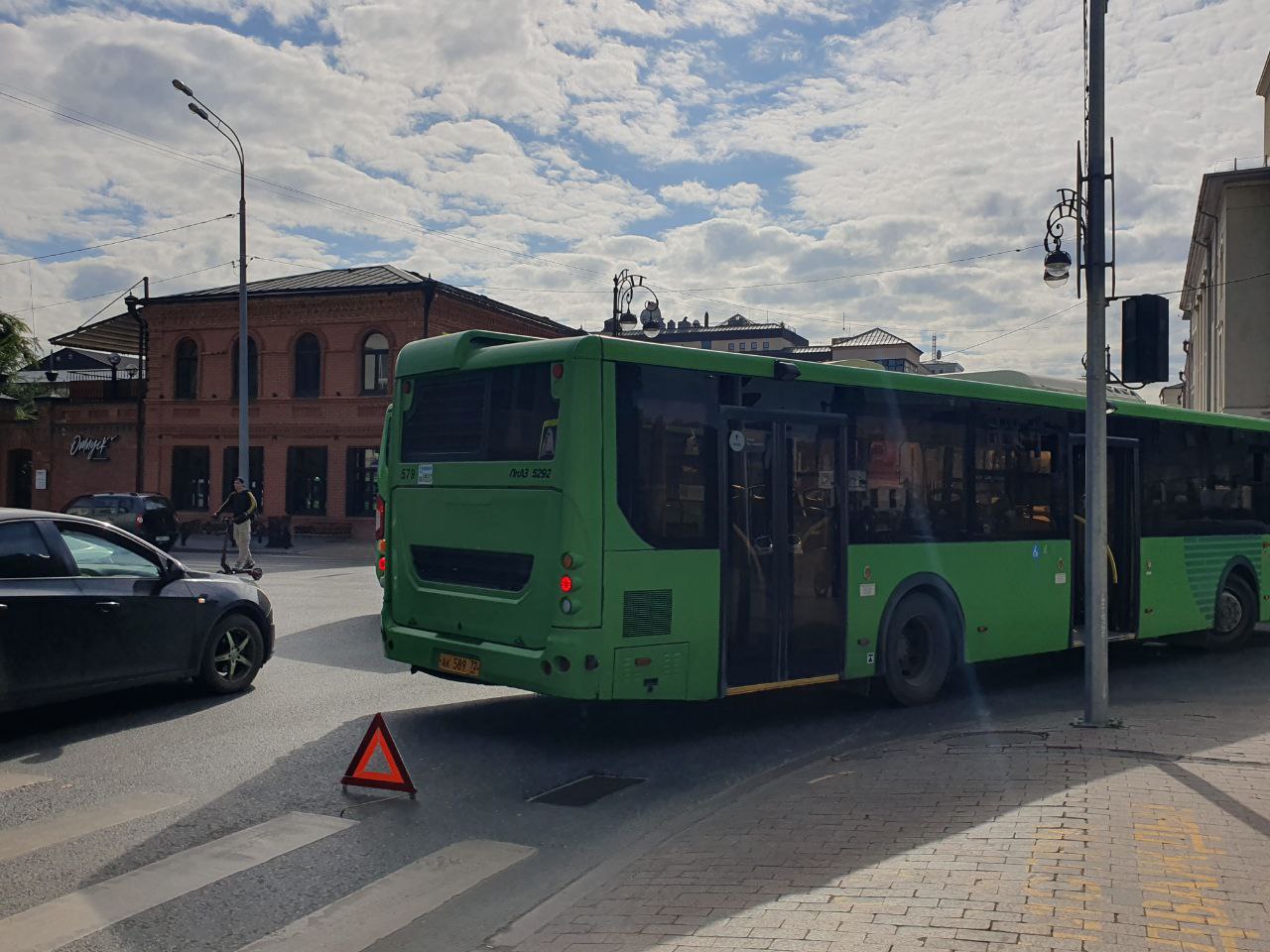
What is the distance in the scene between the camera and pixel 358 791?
6898mm

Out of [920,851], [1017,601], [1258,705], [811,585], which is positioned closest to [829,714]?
[811,585]

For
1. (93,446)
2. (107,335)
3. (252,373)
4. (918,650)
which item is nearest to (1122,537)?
(918,650)

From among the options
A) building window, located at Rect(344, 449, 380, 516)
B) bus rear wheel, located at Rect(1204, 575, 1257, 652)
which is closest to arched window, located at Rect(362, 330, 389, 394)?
building window, located at Rect(344, 449, 380, 516)

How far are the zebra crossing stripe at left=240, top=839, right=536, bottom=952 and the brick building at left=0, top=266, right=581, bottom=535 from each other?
30.6 meters

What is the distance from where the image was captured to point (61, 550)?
330 inches

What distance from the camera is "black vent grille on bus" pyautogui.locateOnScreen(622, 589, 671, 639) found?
777 centimetres

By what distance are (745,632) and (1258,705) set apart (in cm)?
469

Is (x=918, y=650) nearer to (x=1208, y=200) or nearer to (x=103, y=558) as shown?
(x=103, y=558)

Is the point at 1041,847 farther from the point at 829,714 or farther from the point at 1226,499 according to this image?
the point at 1226,499

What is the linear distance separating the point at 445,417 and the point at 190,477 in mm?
35214

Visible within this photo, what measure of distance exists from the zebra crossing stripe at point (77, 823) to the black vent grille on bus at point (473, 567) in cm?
250

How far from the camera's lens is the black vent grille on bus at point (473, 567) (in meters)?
8.05

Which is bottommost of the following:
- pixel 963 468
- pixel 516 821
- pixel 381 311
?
pixel 516 821

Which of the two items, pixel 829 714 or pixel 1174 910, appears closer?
pixel 1174 910
